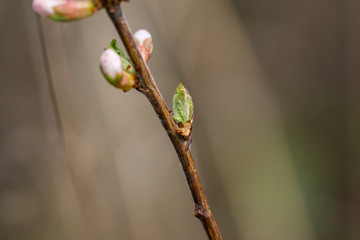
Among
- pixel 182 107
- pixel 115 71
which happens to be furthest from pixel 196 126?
pixel 115 71

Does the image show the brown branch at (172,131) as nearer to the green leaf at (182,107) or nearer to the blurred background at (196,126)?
the green leaf at (182,107)

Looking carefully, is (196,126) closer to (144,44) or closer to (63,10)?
(144,44)

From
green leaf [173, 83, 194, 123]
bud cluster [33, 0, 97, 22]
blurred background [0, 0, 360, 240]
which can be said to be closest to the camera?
bud cluster [33, 0, 97, 22]

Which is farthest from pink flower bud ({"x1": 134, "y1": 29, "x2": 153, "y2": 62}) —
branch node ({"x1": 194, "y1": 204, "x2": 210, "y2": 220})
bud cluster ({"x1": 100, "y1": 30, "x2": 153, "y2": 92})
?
branch node ({"x1": 194, "y1": 204, "x2": 210, "y2": 220})

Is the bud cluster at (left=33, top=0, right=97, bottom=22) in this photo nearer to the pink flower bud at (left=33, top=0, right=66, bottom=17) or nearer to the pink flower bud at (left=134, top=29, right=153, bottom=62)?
the pink flower bud at (left=33, top=0, right=66, bottom=17)

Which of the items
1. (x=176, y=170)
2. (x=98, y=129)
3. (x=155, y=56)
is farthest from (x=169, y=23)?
(x=176, y=170)

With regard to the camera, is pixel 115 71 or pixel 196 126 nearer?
pixel 115 71
